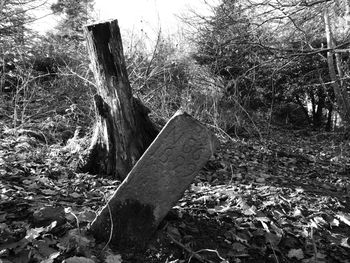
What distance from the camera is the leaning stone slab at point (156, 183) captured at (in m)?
2.13

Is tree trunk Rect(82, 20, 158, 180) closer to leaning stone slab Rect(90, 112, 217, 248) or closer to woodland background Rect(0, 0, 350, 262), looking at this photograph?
woodland background Rect(0, 0, 350, 262)

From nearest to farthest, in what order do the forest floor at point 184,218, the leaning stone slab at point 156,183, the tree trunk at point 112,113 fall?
the forest floor at point 184,218 < the leaning stone slab at point 156,183 < the tree trunk at point 112,113

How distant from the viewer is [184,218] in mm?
2488

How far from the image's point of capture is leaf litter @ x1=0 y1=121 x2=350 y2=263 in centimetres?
197

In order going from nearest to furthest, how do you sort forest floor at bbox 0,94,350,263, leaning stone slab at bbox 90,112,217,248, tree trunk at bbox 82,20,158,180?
forest floor at bbox 0,94,350,263
leaning stone slab at bbox 90,112,217,248
tree trunk at bbox 82,20,158,180

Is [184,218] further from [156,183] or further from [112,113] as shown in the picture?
[112,113]

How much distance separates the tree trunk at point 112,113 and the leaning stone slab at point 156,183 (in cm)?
140

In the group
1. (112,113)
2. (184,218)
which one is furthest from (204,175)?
(184,218)

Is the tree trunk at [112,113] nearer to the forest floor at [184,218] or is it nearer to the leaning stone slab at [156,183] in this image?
the forest floor at [184,218]

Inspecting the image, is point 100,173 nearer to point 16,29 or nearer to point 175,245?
point 175,245

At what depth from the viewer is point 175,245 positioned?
2.16m

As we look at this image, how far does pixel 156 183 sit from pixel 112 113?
1630 millimetres

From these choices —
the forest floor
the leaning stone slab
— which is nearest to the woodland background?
the forest floor

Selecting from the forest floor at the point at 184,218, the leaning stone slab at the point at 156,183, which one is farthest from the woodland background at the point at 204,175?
the leaning stone slab at the point at 156,183
